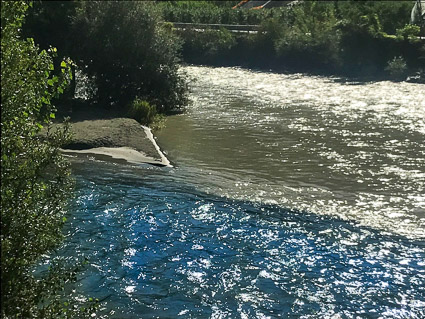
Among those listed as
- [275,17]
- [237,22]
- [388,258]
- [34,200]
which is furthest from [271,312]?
[237,22]

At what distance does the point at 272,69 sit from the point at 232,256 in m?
33.2

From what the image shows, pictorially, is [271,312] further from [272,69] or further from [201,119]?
[272,69]

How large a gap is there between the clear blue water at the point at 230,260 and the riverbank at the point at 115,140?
3719 mm

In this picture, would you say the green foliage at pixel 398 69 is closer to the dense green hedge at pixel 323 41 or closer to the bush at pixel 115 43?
the dense green hedge at pixel 323 41

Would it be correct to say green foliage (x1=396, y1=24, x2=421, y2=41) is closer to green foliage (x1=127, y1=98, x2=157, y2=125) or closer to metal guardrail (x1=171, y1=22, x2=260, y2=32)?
metal guardrail (x1=171, y1=22, x2=260, y2=32)

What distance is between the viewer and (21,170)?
7.27m

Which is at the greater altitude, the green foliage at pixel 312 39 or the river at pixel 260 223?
the green foliage at pixel 312 39

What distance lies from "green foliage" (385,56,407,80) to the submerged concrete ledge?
21.1 metres

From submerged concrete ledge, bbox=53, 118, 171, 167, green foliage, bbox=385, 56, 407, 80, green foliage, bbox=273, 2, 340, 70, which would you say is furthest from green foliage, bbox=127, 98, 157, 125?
green foliage, bbox=273, 2, 340, 70

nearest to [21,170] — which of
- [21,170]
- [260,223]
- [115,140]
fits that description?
[21,170]

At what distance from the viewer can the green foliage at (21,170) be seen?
6.92m

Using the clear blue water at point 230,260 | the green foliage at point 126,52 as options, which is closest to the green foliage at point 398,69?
the green foliage at point 126,52

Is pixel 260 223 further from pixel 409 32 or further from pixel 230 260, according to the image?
pixel 409 32

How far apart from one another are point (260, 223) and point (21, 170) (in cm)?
926
